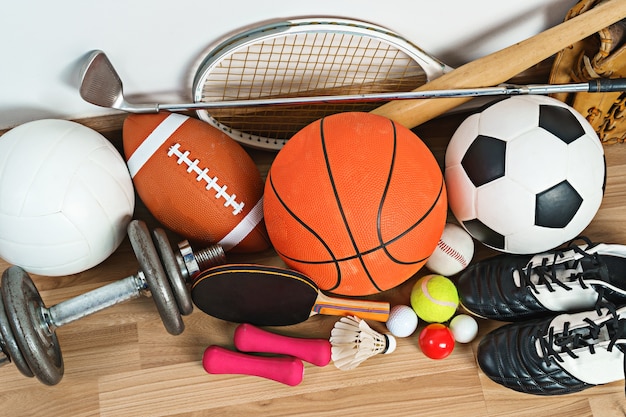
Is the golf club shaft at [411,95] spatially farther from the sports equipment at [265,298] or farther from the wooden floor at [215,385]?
the wooden floor at [215,385]

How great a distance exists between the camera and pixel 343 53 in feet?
5.16

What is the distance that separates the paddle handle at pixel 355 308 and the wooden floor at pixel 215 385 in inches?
2.2

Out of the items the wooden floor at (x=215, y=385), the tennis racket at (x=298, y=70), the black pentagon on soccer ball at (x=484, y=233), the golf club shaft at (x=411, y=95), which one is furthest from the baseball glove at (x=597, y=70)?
the wooden floor at (x=215, y=385)

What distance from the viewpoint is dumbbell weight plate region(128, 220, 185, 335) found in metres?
1.37

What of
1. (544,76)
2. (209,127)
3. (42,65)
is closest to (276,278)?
(209,127)

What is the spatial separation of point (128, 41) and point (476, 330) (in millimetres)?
1141

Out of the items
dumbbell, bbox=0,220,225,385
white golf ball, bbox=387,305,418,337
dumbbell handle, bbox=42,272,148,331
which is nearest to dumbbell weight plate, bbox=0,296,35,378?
dumbbell, bbox=0,220,225,385

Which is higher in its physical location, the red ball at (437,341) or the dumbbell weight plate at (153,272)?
the dumbbell weight plate at (153,272)

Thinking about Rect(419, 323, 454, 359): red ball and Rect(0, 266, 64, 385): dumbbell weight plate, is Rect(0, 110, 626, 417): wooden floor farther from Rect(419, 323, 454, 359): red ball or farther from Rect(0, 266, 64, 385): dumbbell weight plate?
Rect(0, 266, 64, 385): dumbbell weight plate

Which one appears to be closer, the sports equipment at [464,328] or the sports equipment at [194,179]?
the sports equipment at [194,179]

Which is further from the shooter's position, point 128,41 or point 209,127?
point 209,127

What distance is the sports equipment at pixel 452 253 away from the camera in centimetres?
159

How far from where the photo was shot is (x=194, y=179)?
4.80ft

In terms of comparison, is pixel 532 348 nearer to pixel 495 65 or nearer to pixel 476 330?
pixel 476 330
